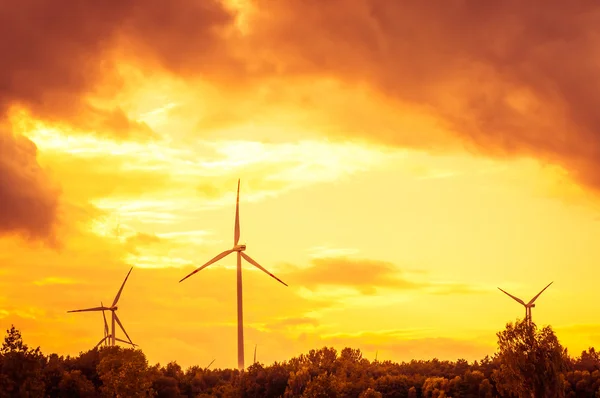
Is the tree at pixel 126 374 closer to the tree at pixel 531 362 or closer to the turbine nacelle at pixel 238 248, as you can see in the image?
the turbine nacelle at pixel 238 248

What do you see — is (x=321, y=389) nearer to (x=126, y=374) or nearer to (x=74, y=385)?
(x=126, y=374)

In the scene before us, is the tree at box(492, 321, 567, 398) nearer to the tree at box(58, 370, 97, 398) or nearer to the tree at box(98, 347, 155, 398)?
the tree at box(98, 347, 155, 398)

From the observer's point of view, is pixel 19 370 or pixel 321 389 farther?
pixel 321 389

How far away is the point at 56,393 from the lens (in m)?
191

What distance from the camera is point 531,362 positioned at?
159 metres

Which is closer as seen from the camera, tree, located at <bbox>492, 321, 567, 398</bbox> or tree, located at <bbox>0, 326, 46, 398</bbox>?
tree, located at <bbox>0, 326, 46, 398</bbox>

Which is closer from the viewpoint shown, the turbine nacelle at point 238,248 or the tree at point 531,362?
the tree at point 531,362

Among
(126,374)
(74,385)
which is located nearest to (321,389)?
(126,374)

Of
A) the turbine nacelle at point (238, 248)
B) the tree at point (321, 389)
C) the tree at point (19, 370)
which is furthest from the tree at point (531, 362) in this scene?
the tree at point (19, 370)

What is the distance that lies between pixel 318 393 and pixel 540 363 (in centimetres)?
4004

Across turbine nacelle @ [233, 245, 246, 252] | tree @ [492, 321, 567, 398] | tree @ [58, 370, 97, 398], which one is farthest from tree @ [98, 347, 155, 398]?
tree @ [492, 321, 567, 398]

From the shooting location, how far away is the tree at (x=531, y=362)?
15762cm

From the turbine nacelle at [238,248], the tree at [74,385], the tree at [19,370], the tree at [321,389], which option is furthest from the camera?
the tree at [74,385]

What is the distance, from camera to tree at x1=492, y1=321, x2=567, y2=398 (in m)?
158
